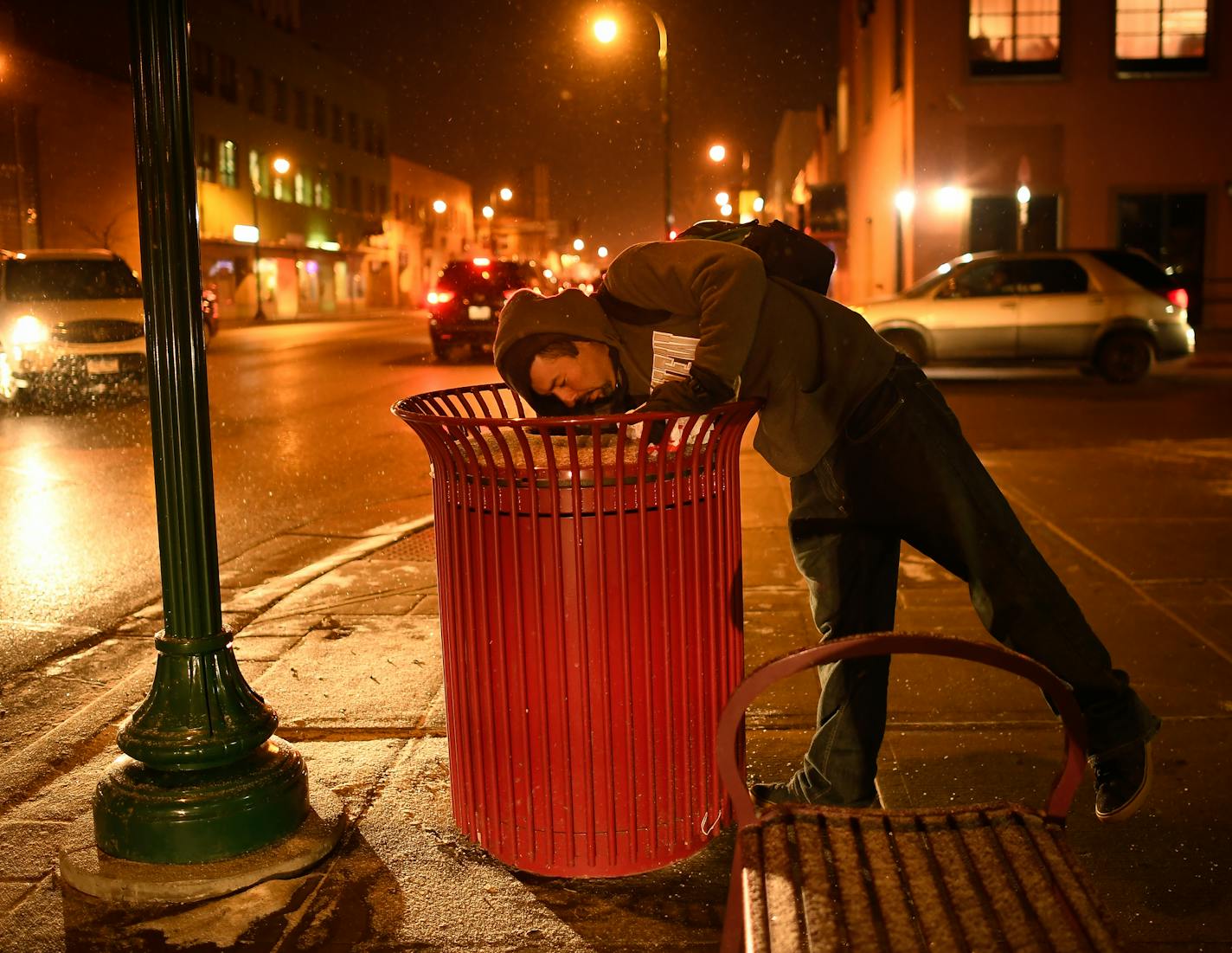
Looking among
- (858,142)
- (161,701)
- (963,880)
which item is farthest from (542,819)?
(858,142)

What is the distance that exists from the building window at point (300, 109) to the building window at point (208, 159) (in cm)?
1112

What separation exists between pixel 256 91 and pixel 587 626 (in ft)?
195

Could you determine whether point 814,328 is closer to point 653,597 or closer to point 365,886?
point 653,597

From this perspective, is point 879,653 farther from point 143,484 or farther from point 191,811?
point 143,484

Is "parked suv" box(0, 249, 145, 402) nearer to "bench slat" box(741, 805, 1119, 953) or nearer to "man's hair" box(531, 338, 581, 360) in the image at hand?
"man's hair" box(531, 338, 581, 360)

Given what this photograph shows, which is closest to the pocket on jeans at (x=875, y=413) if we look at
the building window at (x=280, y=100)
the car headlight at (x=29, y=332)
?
the car headlight at (x=29, y=332)

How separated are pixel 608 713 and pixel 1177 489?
665cm

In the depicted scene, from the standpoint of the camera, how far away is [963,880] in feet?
6.59

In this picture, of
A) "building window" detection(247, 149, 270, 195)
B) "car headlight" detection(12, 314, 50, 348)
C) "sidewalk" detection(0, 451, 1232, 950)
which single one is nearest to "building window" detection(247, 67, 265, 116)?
"building window" detection(247, 149, 270, 195)

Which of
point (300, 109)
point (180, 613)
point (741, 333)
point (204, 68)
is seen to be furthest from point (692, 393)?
point (300, 109)

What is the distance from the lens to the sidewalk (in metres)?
2.95

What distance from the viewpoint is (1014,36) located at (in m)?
23.9

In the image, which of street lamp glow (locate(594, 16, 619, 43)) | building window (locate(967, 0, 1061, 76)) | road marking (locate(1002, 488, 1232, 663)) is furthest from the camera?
building window (locate(967, 0, 1061, 76))

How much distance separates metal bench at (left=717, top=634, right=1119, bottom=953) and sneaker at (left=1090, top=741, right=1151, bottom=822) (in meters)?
1.07
